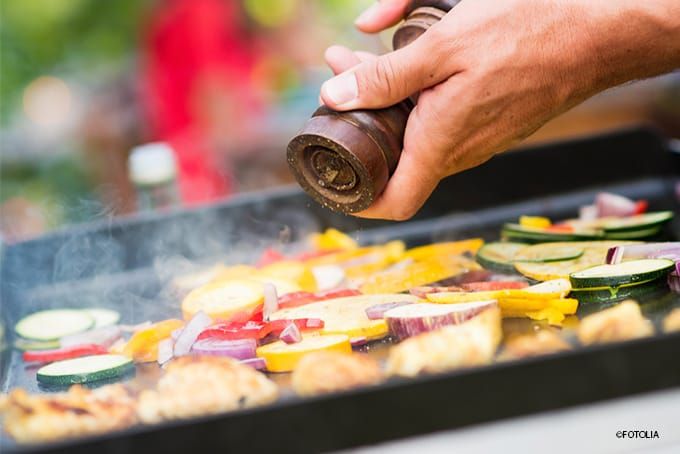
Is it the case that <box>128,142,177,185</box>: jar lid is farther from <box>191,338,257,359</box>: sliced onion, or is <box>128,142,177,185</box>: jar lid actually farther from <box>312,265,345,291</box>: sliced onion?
<box>191,338,257,359</box>: sliced onion

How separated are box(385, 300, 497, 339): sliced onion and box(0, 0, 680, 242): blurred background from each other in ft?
10.9

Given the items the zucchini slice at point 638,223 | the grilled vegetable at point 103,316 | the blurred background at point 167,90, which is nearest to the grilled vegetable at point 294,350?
the grilled vegetable at point 103,316

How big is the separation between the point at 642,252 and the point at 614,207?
57 cm

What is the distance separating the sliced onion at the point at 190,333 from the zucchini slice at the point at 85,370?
0.13 meters

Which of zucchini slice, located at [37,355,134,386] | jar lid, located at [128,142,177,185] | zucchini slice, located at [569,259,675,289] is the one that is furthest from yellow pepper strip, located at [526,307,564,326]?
jar lid, located at [128,142,177,185]

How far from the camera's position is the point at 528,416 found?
161 cm

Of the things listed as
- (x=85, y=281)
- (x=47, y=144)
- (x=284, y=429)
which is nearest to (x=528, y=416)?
(x=284, y=429)

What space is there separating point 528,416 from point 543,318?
0.51 metres

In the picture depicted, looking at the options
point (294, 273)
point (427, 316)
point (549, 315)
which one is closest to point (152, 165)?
point (294, 273)

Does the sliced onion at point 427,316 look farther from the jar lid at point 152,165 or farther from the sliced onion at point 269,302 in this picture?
the jar lid at point 152,165

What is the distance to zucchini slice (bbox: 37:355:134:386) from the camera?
7.00ft

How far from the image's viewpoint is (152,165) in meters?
3.35

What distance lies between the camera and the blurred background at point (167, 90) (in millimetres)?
5969

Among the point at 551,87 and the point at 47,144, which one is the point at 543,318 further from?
the point at 47,144
